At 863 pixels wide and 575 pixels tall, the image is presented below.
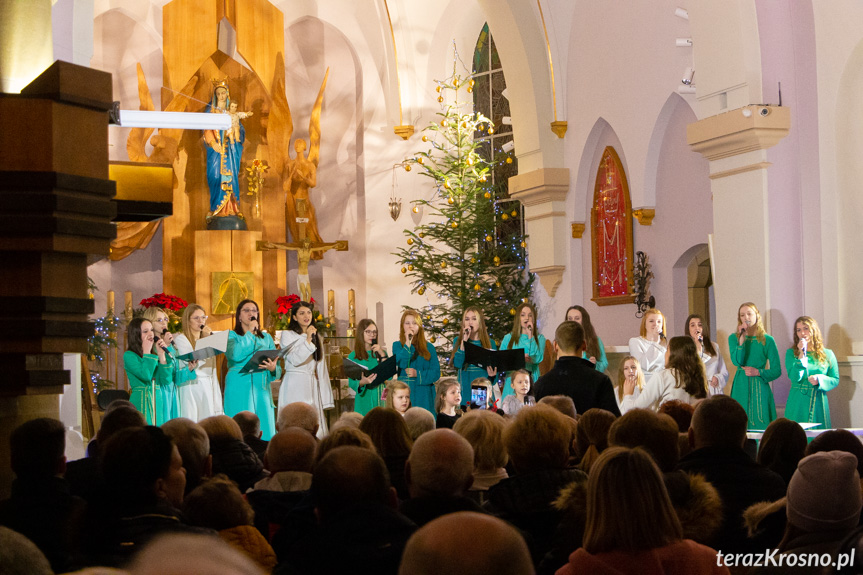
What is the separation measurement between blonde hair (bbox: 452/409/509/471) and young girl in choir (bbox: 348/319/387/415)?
5910 mm

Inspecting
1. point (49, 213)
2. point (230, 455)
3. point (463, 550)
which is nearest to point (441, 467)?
point (49, 213)

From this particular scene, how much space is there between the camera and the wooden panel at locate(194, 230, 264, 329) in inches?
626

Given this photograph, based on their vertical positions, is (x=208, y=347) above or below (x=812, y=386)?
above

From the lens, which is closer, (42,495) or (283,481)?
(42,495)

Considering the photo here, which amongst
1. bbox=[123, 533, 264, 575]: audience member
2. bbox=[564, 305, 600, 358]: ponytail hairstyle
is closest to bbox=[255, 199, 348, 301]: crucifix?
bbox=[564, 305, 600, 358]: ponytail hairstyle

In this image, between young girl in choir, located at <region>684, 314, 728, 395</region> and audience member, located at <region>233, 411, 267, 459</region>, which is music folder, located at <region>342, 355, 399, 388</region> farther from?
audience member, located at <region>233, 411, 267, 459</region>

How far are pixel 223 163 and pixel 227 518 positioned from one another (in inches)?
528

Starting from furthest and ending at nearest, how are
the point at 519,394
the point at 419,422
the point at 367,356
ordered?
1. the point at 367,356
2. the point at 519,394
3. the point at 419,422

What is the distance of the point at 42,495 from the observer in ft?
11.1

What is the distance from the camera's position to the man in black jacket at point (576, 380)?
5844mm

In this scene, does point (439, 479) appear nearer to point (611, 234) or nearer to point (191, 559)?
point (191, 559)

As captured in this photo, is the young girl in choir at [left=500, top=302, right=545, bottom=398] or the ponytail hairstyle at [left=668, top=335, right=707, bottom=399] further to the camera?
the young girl in choir at [left=500, top=302, right=545, bottom=398]

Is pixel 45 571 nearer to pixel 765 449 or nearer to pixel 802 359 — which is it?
pixel 765 449

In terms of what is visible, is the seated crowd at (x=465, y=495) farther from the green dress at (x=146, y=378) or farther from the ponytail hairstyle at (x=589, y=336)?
the green dress at (x=146, y=378)
